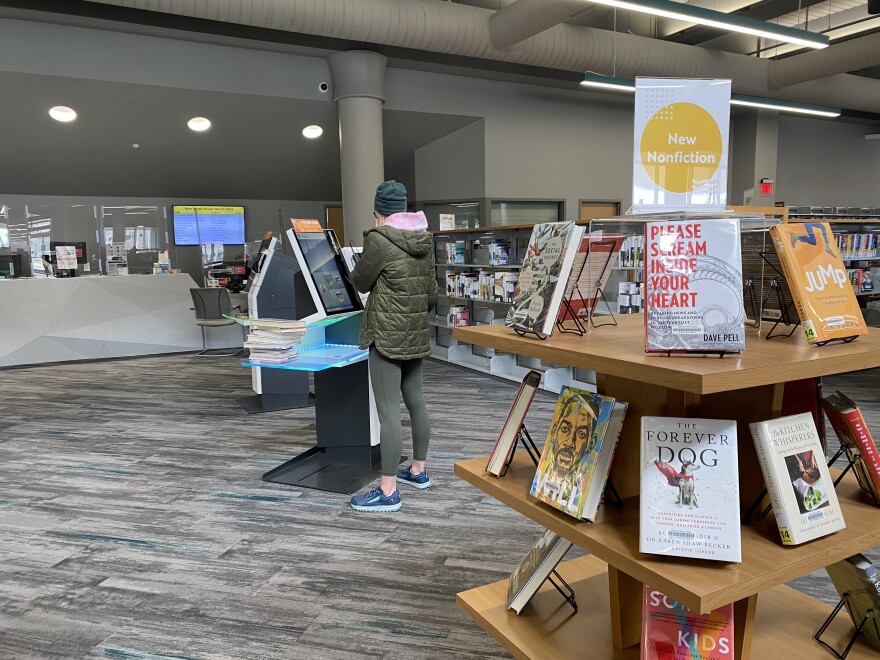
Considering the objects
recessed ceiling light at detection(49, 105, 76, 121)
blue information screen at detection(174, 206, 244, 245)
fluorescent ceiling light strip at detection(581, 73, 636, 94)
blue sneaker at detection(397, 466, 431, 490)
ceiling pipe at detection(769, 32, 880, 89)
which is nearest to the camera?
blue sneaker at detection(397, 466, 431, 490)

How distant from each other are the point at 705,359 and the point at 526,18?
241 inches

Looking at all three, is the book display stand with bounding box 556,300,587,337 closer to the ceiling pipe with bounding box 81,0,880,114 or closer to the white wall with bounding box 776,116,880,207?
the ceiling pipe with bounding box 81,0,880,114

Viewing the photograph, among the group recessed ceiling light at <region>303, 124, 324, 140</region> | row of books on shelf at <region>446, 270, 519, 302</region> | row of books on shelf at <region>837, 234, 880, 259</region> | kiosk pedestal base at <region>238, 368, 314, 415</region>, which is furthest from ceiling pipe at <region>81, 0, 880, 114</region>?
kiosk pedestal base at <region>238, 368, 314, 415</region>

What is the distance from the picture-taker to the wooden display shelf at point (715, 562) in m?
1.08

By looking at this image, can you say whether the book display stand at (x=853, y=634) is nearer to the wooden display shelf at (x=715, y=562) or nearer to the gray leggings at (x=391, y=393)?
the wooden display shelf at (x=715, y=562)

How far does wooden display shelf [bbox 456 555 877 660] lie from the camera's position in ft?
4.83

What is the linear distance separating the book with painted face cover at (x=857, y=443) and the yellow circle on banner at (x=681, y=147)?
59 centimetres

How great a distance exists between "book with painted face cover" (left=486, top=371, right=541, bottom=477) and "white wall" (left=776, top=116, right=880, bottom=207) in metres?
12.1

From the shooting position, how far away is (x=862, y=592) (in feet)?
4.76

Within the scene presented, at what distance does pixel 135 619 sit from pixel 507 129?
27.2 ft

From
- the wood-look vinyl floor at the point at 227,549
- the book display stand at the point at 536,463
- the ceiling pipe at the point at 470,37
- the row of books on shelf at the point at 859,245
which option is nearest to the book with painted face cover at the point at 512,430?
the book display stand at the point at 536,463

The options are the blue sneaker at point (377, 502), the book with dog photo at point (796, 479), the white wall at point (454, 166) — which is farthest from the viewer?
the white wall at point (454, 166)

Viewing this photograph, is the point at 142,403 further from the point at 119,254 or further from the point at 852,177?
the point at 852,177

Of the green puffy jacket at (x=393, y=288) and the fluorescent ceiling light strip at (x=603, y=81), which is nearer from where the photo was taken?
the green puffy jacket at (x=393, y=288)
